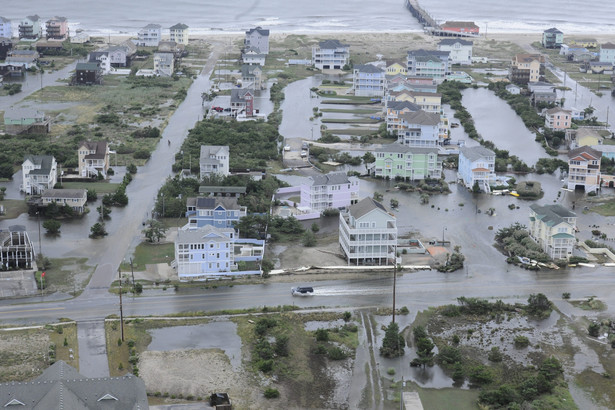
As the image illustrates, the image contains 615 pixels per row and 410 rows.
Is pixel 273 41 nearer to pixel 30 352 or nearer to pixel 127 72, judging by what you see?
pixel 127 72

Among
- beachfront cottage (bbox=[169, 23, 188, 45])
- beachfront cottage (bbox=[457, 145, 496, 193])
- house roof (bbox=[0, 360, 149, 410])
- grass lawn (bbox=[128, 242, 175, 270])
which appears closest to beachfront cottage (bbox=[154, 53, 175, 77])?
beachfront cottage (bbox=[169, 23, 188, 45])

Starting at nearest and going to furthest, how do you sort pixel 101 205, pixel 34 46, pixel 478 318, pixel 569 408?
pixel 569 408
pixel 478 318
pixel 101 205
pixel 34 46

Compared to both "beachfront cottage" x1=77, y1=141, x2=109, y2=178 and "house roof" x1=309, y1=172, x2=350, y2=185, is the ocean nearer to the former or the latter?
"beachfront cottage" x1=77, y1=141, x2=109, y2=178

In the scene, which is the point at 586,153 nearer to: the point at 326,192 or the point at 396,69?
the point at 326,192

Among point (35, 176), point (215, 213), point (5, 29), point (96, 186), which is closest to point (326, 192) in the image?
point (215, 213)

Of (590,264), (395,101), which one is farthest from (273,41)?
(590,264)

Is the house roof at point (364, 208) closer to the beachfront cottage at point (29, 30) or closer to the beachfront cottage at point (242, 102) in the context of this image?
the beachfront cottage at point (242, 102)

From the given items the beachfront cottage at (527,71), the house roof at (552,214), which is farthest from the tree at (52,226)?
the beachfront cottage at (527,71)
